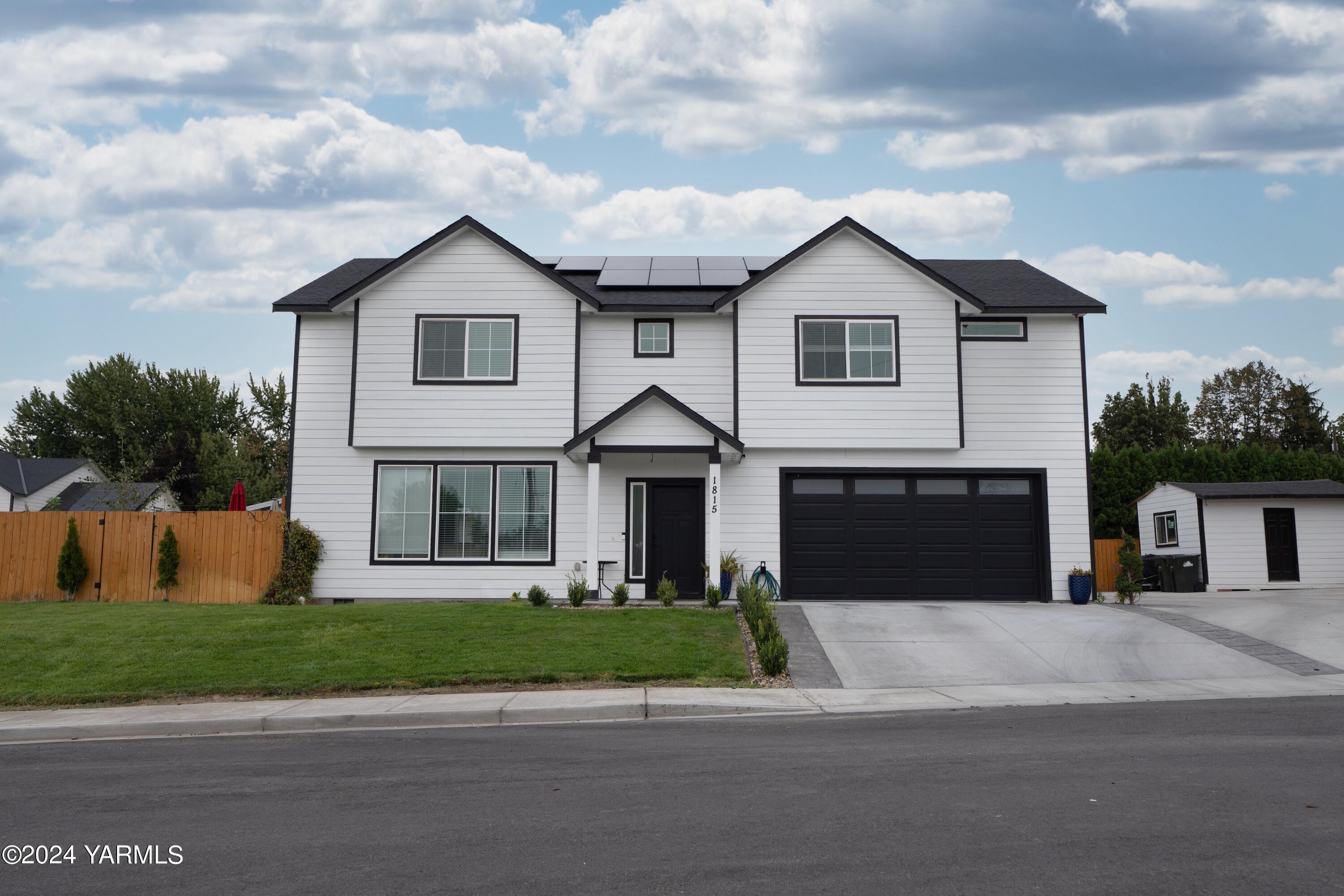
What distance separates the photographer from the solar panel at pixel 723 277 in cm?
2089

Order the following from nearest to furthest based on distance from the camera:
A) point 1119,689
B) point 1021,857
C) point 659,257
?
point 1021,857 < point 1119,689 < point 659,257

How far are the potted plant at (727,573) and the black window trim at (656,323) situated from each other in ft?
14.3

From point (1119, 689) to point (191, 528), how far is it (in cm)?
1717

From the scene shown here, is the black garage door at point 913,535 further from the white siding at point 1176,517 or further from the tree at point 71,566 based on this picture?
the tree at point 71,566

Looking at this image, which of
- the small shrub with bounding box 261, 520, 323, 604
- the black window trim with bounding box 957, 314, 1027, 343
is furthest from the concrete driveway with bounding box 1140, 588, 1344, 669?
the small shrub with bounding box 261, 520, 323, 604

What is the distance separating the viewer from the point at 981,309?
1938 cm

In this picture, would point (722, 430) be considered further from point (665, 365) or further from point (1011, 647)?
point (1011, 647)

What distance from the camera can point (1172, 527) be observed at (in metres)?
28.3

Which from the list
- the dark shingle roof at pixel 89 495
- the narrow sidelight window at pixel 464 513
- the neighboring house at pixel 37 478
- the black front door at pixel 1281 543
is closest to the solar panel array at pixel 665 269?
the narrow sidelight window at pixel 464 513

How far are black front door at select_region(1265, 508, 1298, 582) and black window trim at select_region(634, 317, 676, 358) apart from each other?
17380mm

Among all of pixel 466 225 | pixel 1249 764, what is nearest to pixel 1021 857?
pixel 1249 764

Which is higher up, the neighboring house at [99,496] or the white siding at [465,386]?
the white siding at [465,386]

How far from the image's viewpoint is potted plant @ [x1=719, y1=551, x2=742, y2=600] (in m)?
18.6

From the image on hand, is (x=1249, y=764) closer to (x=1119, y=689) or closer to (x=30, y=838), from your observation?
(x=1119, y=689)
